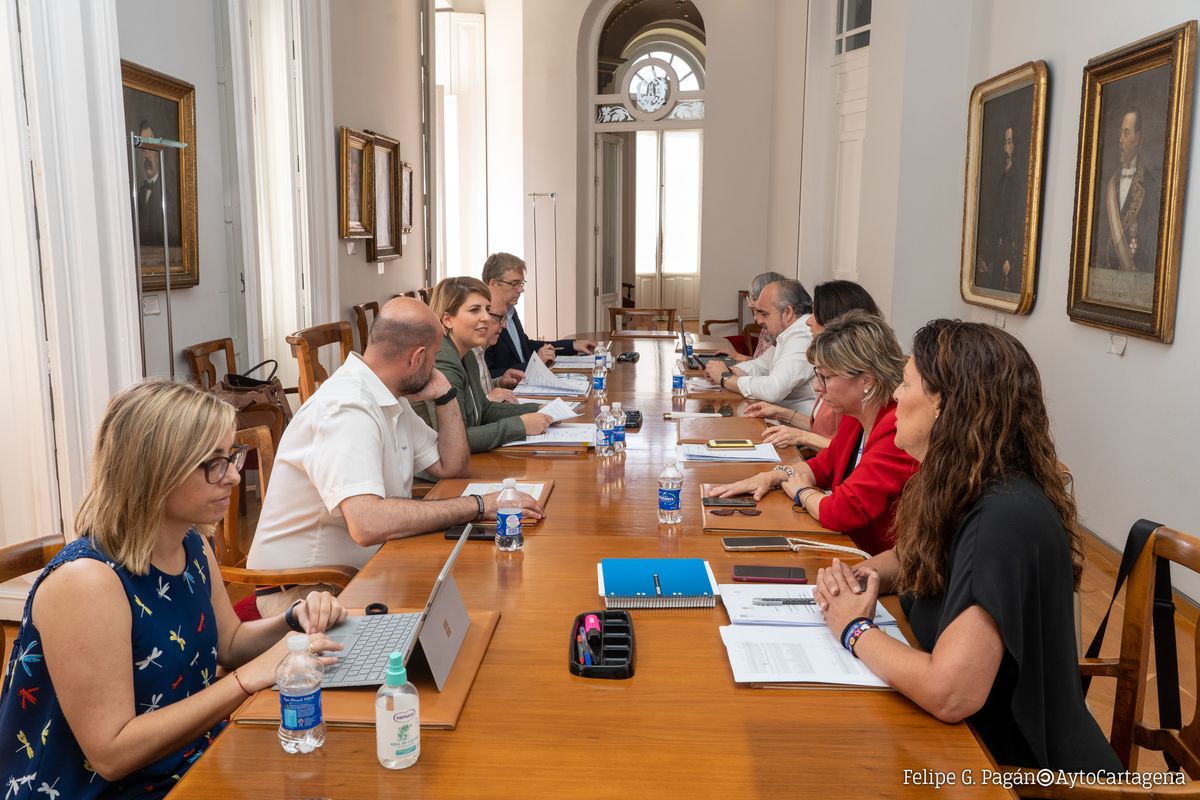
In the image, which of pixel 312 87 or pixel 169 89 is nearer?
pixel 169 89

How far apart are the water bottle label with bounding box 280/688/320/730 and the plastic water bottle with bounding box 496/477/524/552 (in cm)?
92

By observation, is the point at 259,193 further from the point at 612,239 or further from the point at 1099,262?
the point at 612,239

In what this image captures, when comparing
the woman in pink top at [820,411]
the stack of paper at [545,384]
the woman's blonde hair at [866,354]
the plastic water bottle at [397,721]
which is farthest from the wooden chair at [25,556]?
the stack of paper at [545,384]

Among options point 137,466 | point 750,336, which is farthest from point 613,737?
point 750,336

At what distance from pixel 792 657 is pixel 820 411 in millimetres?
2224

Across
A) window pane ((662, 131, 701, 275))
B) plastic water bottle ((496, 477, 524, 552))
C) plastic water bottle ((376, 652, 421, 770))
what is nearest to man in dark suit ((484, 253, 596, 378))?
plastic water bottle ((496, 477, 524, 552))

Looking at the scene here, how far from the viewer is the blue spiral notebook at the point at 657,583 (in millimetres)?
2016

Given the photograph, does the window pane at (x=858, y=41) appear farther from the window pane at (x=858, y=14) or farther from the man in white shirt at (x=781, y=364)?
the man in white shirt at (x=781, y=364)

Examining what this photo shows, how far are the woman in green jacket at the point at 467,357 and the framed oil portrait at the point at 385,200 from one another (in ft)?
12.8

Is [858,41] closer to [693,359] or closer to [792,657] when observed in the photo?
[693,359]

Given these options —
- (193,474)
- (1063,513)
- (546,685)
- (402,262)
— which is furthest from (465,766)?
(402,262)

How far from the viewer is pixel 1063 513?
169 centimetres

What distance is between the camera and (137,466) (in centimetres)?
158

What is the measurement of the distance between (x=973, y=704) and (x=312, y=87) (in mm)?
5838
